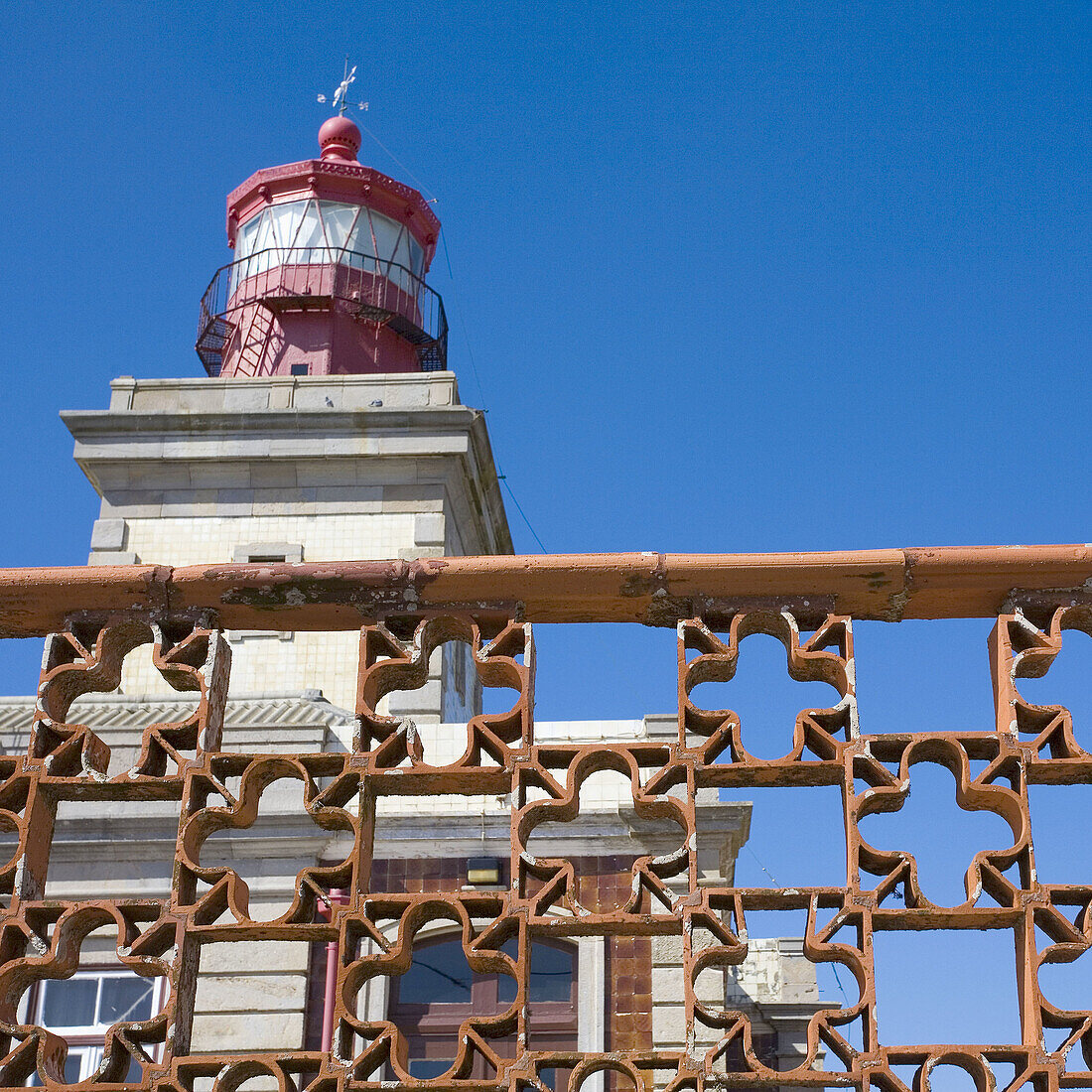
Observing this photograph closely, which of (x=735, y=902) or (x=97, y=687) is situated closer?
(x=735, y=902)

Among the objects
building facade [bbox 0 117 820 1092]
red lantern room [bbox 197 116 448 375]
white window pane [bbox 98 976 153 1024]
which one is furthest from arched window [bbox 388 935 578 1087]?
red lantern room [bbox 197 116 448 375]

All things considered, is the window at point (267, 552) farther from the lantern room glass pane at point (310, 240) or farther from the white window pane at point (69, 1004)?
the lantern room glass pane at point (310, 240)

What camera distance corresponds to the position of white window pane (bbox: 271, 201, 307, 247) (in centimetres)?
2578

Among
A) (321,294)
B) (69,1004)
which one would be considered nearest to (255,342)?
(321,294)

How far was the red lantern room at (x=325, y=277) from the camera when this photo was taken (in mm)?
24328

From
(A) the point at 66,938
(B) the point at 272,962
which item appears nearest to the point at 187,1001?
(A) the point at 66,938

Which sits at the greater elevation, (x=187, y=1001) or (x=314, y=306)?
(x=314, y=306)

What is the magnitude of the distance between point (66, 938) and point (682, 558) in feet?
8.02

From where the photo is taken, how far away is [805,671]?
19.8 feet

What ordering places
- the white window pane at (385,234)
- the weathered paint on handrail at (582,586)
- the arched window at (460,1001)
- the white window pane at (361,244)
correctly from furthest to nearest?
the white window pane at (385,234), the white window pane at (361,244), the arched window at (460,1001), the weathered paint on handrail at (582,586)

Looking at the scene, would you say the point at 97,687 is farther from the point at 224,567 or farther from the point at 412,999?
the point at 412,999

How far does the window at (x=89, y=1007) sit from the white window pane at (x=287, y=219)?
14.7 m

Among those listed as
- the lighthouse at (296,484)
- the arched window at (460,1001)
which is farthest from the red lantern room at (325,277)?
the arched window at (460,1001)

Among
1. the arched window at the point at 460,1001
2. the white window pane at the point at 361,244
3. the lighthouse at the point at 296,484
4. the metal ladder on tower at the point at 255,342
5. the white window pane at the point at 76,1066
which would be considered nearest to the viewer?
the white window pane at the point at 76,1066
